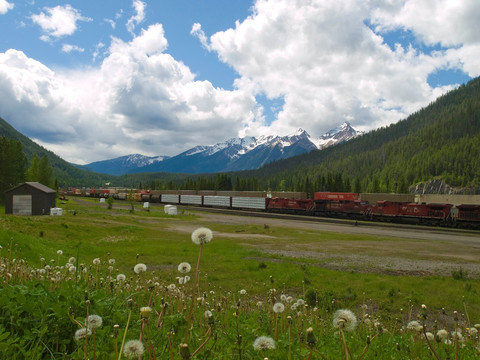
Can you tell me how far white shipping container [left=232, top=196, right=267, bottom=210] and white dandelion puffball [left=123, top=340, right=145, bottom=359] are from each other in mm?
82939

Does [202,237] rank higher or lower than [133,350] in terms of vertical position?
higher

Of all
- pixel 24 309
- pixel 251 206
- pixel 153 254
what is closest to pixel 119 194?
pixel 251 206

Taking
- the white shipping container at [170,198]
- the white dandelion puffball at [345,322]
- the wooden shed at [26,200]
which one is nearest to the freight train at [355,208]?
the white shipping container at [170,198]

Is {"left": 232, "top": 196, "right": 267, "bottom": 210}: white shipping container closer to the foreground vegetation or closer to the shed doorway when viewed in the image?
the foreground vegetation

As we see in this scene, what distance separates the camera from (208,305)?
6.34 m

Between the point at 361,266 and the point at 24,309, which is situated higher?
the point at 24,309

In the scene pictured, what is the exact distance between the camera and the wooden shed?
48344mm

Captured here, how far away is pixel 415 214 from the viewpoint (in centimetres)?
5709

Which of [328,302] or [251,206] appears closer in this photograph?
[328,302]

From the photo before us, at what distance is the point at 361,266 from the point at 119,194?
140 meters

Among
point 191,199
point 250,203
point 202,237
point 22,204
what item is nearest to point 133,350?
point 202,237

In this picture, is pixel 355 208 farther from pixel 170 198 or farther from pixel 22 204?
pixel 170 198

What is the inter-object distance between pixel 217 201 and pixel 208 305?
9344cm

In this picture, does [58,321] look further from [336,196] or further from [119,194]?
[119,194]
